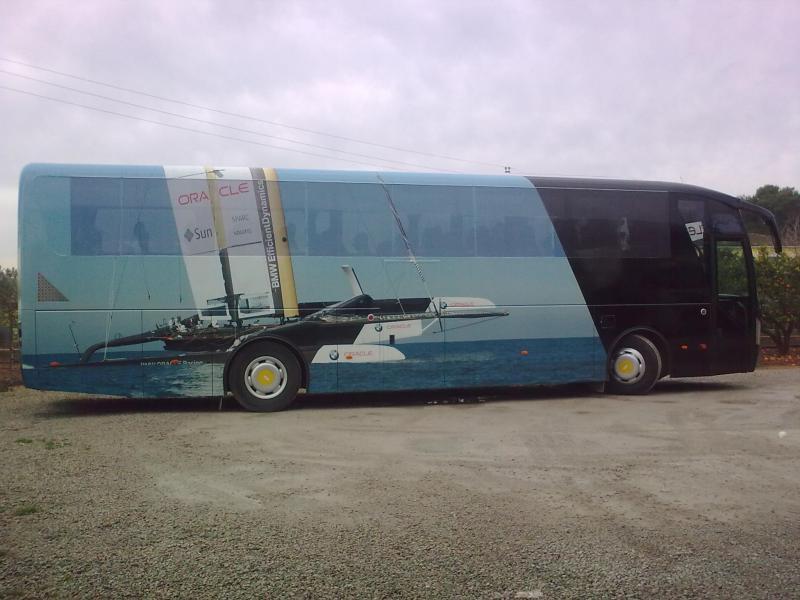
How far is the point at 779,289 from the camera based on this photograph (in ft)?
56.1

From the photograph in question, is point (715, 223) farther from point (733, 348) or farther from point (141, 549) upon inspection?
point (141, 549)

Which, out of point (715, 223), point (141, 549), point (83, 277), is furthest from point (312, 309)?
point (715, 223)

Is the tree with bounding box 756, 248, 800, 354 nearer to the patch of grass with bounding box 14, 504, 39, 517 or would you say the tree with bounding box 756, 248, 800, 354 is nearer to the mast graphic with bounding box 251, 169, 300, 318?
the mast graphic with bounding box 251, 169, 300, 318

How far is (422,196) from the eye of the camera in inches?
408

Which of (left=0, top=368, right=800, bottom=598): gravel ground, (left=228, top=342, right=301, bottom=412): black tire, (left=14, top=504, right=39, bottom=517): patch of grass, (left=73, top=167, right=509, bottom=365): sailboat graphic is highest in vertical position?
(left=73, top=167, right=509, bottom=365): sailboat graphic

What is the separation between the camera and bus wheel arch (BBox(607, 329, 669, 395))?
11211 mm

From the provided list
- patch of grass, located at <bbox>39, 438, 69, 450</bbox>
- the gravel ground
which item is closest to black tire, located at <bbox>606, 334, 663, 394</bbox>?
the gravel ground

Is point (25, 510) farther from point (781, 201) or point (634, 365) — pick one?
point (781, 201)

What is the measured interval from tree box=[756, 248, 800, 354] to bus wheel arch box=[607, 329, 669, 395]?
24.1 feet

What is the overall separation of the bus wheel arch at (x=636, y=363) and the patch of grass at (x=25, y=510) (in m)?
8.41

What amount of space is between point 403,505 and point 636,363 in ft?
23.1

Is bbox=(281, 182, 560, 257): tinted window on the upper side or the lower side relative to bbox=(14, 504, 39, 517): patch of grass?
upper

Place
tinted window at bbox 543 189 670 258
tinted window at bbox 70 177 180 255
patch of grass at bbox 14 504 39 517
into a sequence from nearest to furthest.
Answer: patch of grass at bbox 14 504 39 517 → tinted window at bbox 70 177 180 255 → tinted window at bbox 543 189 670 258

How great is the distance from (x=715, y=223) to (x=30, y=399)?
11.2 meters
